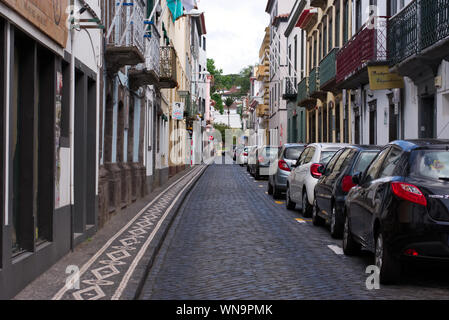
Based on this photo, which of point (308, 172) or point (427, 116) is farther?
point (427, 116)

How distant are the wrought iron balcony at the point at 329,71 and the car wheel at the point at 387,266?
19.3 m

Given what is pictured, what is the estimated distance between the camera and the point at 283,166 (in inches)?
802

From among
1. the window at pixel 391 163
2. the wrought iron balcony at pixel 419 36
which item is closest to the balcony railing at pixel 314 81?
the wrought iron balcony at pixel 419 36

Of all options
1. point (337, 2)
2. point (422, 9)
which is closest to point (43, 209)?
point (422, 9)

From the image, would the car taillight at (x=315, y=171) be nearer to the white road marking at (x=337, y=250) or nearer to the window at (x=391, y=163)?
the white road marking at (x=337, y=250)

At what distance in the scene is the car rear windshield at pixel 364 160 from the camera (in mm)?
11312

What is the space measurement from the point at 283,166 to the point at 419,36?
20.3ft

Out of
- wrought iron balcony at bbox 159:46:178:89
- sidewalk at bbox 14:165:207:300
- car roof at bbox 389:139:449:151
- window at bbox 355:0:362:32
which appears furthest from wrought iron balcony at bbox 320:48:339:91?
car roof at bbox 389:139:449:151

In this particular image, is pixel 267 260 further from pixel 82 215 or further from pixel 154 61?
pixel 154 61

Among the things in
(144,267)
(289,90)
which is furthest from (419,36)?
(289,90)

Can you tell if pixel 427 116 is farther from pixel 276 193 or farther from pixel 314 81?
pixel 314 81

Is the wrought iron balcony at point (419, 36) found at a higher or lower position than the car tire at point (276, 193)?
higher

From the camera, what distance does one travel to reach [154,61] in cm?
1992
